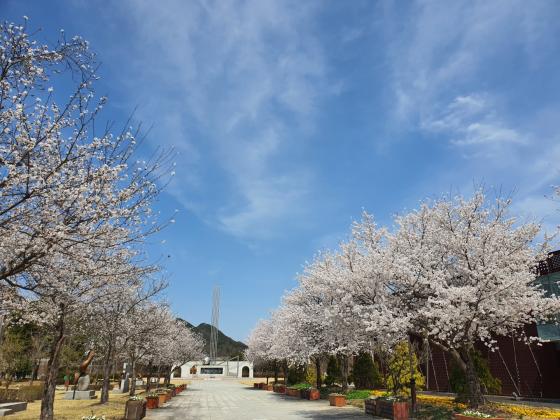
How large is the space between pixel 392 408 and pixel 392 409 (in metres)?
0.04

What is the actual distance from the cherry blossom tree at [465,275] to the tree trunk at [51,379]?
1290 centimetres

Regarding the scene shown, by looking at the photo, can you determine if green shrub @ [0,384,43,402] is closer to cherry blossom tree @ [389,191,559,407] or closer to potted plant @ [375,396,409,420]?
potted plant @ [375,396,409,420]

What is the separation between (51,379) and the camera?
14398mm

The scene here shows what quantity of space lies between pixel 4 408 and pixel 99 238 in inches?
677

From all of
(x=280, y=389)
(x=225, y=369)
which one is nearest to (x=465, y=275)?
(x=280, y=389)

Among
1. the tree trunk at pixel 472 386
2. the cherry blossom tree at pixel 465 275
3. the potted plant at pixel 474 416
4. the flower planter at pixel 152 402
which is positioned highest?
the cherry blossom tree at pixel 465 275

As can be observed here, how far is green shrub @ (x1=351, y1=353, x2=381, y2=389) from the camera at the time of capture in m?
36.5

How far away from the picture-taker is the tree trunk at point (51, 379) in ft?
45.9

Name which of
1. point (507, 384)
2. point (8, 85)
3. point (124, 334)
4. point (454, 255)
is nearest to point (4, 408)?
point (124, 334)

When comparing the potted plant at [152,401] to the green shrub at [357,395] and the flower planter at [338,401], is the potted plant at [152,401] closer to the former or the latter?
the flower planter at [338,401]

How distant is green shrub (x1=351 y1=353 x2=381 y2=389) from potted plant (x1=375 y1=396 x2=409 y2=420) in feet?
57.1

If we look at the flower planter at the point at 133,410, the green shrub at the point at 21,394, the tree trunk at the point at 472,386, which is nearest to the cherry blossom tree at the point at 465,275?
the tree trunk at the point at 472,386

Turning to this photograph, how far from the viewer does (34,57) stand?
672cm

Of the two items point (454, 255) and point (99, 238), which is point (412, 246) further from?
point (99, 238)
